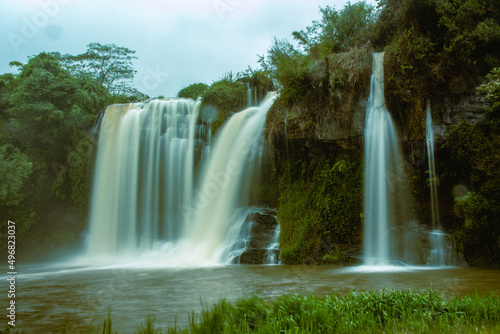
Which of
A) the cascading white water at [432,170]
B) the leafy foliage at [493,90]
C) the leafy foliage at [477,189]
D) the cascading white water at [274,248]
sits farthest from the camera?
the cascading white water at [274,248]

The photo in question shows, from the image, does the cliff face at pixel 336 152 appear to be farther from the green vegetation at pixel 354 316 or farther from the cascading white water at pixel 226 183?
the green vegetation at pixel 354 316

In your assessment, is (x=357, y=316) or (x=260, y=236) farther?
(x=260, y=236)

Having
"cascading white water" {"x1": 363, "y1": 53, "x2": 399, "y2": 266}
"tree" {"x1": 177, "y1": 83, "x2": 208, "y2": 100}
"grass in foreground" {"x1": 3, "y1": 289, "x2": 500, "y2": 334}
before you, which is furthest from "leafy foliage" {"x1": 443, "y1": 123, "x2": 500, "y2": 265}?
"tree" {"x1": 177, "y1": 83, "x2": 208, "y2": 100}

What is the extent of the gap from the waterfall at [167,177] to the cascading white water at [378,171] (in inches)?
164

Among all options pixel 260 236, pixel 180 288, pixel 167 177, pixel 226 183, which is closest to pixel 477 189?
pixel 260 236

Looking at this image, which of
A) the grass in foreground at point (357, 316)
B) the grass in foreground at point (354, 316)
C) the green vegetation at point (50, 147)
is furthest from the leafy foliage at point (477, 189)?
the green vegetation at point (50, 147)

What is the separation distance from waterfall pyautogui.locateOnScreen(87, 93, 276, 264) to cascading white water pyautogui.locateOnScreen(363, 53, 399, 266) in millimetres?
4160

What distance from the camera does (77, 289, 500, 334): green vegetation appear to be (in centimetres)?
352

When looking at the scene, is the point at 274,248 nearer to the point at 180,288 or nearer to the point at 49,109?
the point at 180,288

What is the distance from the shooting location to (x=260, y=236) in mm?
11695

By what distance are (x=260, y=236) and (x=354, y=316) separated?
7.81m

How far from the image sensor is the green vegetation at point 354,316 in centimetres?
352

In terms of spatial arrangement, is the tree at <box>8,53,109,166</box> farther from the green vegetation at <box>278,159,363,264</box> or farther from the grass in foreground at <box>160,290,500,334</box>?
the grass in foreground at <box>160,290,500,334</box>

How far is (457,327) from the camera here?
3.53m
